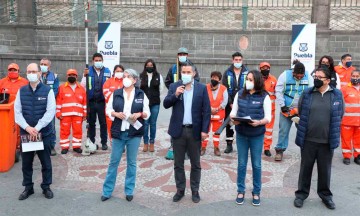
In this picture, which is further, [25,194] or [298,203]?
[25,194]

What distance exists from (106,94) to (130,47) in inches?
349

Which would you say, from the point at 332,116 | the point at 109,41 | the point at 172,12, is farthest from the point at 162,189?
the point at 172,12

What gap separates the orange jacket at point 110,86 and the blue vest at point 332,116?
12.3 feet

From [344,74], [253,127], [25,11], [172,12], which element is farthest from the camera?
[25,11]

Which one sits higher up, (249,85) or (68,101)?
(249,85)

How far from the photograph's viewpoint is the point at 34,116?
578cm

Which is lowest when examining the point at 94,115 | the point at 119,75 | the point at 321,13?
the point at 94,115

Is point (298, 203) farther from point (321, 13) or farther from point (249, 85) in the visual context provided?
point (321, 13)

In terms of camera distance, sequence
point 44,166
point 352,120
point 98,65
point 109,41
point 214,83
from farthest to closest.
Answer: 1. point 109,41
2. point 98,65
3. point 214,83
4. point 352,120
5. point 44,166

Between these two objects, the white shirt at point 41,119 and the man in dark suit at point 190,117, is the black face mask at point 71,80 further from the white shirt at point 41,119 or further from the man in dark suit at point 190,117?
the man in dark suit at point 190,117

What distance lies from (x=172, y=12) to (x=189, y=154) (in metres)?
11.2

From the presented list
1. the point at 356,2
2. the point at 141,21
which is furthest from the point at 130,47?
the point at 356,2

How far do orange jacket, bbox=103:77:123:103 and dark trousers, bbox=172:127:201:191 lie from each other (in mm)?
2649

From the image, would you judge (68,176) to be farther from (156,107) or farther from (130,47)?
(130,47)
